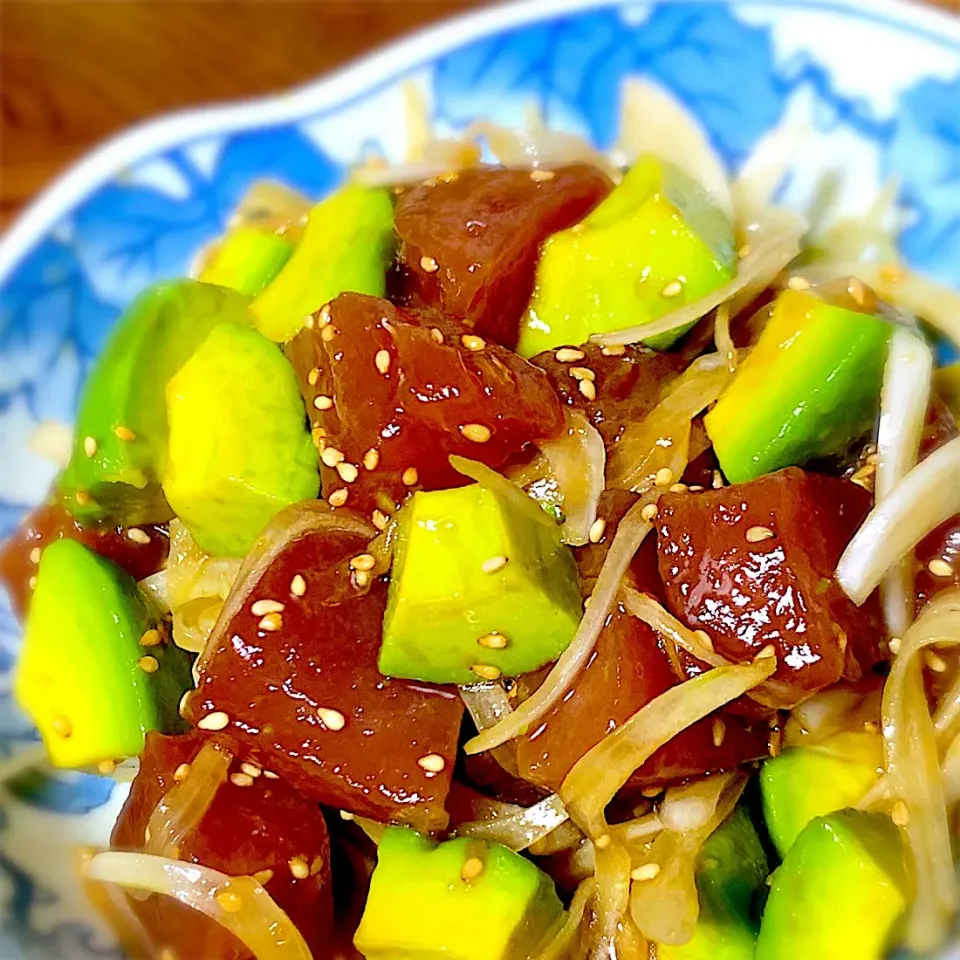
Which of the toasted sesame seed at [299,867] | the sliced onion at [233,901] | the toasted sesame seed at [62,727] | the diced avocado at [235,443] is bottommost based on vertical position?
the sliced onion at [233,901]

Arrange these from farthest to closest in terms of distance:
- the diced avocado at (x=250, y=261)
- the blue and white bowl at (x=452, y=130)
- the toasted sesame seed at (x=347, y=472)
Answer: the blue and white bowl at (x=452, y=130)
the diced avocado at (x=250, y=261)
the toasted sesame seed at (x=347, y=472)

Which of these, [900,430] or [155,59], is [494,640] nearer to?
[900,430]

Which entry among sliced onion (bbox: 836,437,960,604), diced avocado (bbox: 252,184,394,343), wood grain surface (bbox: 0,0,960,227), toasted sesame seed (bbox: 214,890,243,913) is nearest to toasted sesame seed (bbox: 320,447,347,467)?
diced avocado (bbox: 252,184,394,343)

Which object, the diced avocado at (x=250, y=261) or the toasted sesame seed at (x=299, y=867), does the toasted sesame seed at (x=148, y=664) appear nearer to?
the toasted sesame seed at (x=299, y=867)

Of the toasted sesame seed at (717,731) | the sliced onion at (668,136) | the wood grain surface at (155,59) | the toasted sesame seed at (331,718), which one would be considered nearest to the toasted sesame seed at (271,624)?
the toasted sesame seed at (331,718)

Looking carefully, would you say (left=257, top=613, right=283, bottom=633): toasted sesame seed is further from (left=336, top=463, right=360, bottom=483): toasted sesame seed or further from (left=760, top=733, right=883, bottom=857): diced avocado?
(left=760, top=733, right=883, bottom=857): diced avocado

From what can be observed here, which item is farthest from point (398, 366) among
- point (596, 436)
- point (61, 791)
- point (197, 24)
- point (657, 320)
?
point (197, 24)
